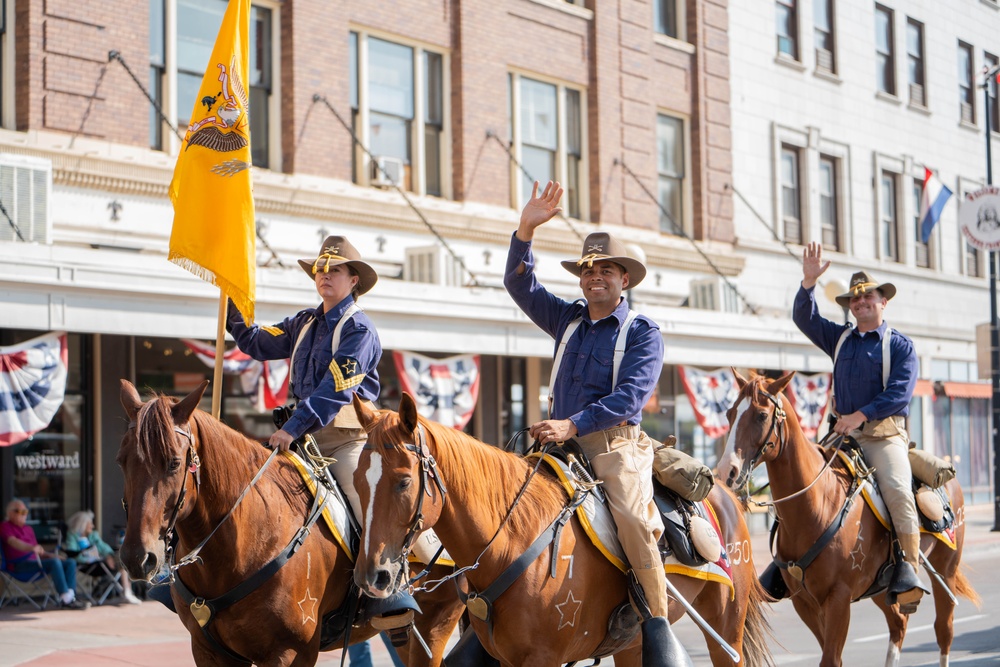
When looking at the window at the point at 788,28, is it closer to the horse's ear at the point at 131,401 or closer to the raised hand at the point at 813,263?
the raised hand at the point at 813,263

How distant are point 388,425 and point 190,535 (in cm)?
137

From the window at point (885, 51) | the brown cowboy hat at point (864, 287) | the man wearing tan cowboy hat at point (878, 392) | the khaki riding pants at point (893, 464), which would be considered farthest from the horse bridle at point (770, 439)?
the window at point (885, 51)

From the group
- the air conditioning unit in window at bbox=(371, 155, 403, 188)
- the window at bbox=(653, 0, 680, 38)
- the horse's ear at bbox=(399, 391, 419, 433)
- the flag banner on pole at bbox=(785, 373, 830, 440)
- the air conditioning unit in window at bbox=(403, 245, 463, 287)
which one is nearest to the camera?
the horse's ear at bbox=(399, 391, 419, 433)

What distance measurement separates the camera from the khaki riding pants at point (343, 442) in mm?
6977

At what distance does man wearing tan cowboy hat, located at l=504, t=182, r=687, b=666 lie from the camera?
5.96 m

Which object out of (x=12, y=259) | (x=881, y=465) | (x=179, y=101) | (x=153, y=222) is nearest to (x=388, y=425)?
(x=881, y=465)

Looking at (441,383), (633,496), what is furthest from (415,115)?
(633,496)

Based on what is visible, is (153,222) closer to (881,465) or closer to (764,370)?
(881,465)

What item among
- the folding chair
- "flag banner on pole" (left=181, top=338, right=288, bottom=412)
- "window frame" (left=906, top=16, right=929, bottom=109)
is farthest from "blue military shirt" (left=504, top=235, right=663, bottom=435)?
"window frame" (left=906, top=16, right=929, bottom=109)

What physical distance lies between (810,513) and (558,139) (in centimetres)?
1417

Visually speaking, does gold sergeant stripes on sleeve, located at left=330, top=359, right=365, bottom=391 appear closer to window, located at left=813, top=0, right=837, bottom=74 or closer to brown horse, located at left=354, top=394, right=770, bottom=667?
brown horse, located at left=354, top=394, right=770, bottom=667

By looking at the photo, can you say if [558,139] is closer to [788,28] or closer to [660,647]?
[788,28]

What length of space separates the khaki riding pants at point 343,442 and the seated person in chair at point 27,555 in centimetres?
803

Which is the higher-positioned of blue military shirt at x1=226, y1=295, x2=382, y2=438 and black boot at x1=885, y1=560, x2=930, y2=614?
blue military shirt at x1=226, y1=295, x2=382, y2=438
